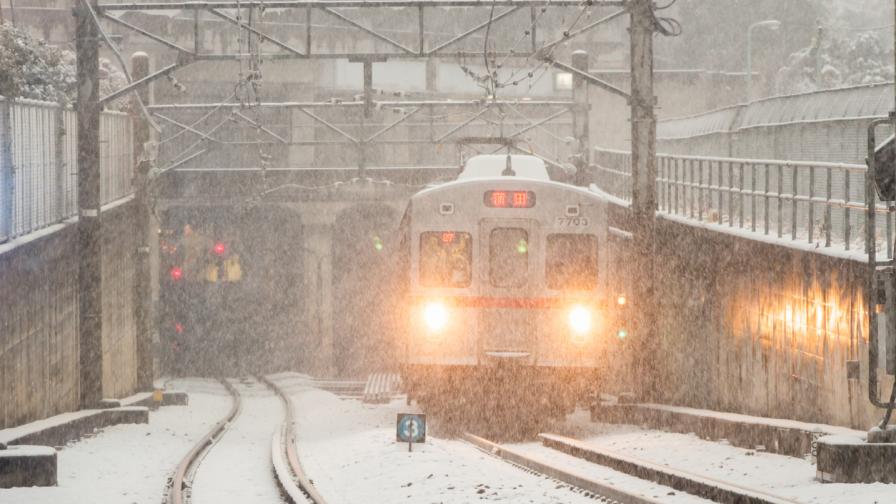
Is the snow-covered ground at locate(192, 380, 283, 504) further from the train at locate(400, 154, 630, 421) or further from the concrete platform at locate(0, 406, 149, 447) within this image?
the train at locate(400, 154, 630, 421)

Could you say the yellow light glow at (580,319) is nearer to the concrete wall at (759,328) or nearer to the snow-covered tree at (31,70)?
the concrete wall at (759,328)

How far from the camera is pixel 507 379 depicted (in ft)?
57.9

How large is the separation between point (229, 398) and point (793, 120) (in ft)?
46.7

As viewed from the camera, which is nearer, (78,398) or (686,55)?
(78,398)

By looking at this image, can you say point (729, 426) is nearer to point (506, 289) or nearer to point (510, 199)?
point (506, 289)

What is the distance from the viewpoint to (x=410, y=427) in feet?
50.0

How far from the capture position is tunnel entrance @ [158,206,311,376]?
4216 centimetres

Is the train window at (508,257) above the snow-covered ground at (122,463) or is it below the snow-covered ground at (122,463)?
above

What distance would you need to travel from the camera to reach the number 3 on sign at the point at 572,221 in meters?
18.2

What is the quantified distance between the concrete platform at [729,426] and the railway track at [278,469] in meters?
4.51

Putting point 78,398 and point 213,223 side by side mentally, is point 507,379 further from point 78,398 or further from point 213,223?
point 213,223

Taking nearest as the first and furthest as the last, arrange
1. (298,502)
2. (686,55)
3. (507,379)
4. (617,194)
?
(298,502) < (507,379) < (617,194) < (686,55)

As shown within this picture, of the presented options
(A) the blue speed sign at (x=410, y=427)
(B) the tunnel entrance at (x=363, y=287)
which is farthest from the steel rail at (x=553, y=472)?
(B) the tunnel entrance at (x=363, y=287)

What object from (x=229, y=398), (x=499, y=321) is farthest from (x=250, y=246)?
(x=499, y=321)
